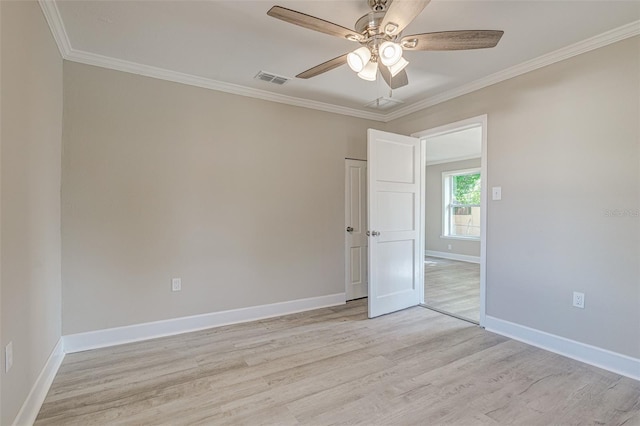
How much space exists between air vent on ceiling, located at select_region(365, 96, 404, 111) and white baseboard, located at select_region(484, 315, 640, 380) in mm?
2655

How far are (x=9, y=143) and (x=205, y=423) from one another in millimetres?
1807

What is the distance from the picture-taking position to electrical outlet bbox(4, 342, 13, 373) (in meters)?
1.50

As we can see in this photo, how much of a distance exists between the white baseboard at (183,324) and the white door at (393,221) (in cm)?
76

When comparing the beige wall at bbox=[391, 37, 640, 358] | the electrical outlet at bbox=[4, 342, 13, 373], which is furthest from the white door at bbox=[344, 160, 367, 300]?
the electrical outlet at bbox=[4, 342, 13, 373]

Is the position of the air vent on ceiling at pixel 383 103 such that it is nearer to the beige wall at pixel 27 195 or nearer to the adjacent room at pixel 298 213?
the adjacent room at pixel 298 213

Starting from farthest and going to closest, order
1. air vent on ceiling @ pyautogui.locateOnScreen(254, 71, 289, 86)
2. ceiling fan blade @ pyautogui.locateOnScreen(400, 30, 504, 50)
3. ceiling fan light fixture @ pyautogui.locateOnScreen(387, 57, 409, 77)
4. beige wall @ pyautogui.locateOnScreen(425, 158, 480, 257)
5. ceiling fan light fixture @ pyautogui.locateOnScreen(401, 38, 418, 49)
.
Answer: beige wall @ pyautogui.locateOnScreen(425, 158, 480, 257), air vent on ceiling @ pyautogui.locateOnScreen(254, 71, 289, 86), ceiling fan light fixture @ pyautogui.locateOnScreen(387, 57, 409, 77), ceiling fan light fixture @ pyautogui.locateOnScreen(401, 38, 418, 49), ceiling fan blade @ pyautogui.locateOnScreen(400, 30, 504, 50)

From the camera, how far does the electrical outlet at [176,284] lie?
3044mm

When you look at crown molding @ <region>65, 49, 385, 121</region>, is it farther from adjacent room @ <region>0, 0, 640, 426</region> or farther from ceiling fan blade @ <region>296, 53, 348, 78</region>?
ceiling fan blade @ <region>296, 53, 348, 78</region>

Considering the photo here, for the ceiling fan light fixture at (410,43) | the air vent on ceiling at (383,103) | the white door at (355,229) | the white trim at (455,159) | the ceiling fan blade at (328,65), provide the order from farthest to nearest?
the white trim at (455,159) → the white door at (355,229) → the air vent on ceiling at (383,103) → the ceiling fan blade at (328,65) → the ceiling fan light fixture at (410,43)

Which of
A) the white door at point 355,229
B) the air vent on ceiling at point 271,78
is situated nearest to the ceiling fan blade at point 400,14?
the air vent on ceiling at point 271,78

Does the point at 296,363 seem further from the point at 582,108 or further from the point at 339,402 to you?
the point at 582,108

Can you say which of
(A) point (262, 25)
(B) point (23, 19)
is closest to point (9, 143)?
(B) point (23, 19)

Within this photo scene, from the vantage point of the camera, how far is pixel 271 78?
3.14 meters

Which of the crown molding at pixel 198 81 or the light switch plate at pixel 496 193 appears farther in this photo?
the light switch plate at pixel 496 193
